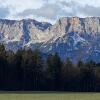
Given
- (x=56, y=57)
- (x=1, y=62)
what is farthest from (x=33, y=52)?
(x=1, y=62)

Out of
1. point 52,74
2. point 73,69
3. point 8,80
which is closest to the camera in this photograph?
point 8,80

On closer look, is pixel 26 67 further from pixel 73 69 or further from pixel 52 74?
pixel 73 69

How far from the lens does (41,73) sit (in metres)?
128

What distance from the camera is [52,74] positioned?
128 meters

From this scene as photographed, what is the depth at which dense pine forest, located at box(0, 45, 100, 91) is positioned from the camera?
12081cm

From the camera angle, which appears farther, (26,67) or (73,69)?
(73,69)

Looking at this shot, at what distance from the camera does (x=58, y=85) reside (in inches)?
5039

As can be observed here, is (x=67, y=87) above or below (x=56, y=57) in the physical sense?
below

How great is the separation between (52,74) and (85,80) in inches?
482

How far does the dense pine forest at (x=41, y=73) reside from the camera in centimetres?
12081

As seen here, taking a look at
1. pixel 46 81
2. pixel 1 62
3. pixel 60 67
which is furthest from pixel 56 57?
pixel 1 62

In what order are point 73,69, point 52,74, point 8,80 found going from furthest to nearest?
point 73,69 → point 52,74 → point 8,80

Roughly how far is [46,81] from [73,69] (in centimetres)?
1501

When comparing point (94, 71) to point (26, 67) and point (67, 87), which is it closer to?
point (67, 87)
